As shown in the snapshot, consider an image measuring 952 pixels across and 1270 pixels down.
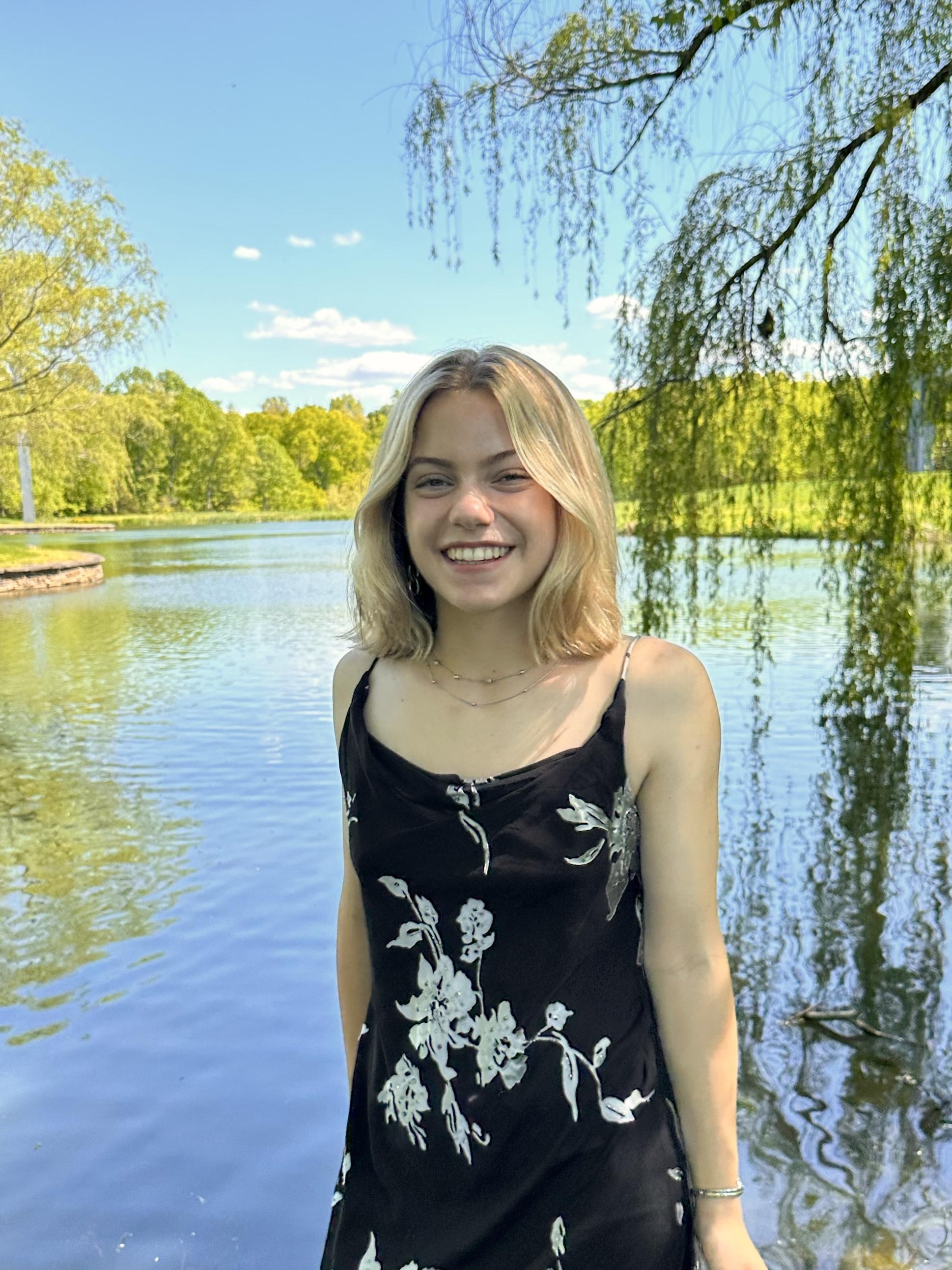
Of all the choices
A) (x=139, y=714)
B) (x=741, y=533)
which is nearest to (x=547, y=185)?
(x=741, y=533)

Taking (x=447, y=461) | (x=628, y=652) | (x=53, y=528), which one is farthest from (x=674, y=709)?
(x=53, y=528)

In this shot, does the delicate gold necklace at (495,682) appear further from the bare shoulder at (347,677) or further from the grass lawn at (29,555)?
the grass lawn at (29,555)

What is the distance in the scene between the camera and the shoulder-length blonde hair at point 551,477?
1349 mm

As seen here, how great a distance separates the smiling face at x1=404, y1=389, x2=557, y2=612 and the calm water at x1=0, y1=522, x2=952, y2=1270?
1.79ft

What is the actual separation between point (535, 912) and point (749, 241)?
326 cm

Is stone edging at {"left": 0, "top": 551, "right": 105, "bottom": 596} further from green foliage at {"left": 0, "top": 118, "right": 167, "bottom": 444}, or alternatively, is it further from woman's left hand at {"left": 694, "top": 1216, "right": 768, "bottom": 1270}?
woman's left hand at {"left": 694, "top": 1216, "right": 768, "bottom": 1270}

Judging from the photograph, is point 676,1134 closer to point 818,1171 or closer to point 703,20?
point 818,1171

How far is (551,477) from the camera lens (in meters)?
1.35

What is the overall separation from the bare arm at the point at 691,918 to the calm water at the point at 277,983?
0.79 m

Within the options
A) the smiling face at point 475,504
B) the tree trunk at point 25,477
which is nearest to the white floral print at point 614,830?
the smiling face at point 475,504

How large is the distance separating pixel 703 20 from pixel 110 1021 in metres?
3.97

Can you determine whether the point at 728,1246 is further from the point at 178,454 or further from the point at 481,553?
the point at 178,454

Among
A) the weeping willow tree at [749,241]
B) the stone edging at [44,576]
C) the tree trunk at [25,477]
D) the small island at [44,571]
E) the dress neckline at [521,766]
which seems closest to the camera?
the dress neckline at [521,766]

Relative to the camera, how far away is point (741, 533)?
4.38 metres
